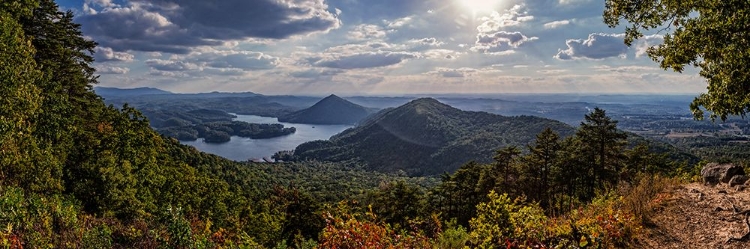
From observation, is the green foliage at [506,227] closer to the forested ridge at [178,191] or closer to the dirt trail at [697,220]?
the forested ridge at [178,191]

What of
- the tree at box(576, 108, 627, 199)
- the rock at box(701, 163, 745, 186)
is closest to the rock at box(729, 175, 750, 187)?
the rock at box(701, 163, 745, 186)

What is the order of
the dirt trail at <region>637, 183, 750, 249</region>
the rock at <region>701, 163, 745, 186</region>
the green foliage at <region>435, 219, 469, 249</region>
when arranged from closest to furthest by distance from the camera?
the green foliage at <region>435, 219, 469, 249</region> → the dirt trail at <region>637, 183, 750, 249</region> → the rock at <region>701, 163, 745, 186</region>

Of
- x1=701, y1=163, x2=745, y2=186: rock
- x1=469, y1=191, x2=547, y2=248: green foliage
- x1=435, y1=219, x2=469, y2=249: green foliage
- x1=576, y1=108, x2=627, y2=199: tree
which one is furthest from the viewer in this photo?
x1=576, y1=108, x2=627, y2=199: tree

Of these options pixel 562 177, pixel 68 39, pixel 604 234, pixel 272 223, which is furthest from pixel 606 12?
pixel 68 39

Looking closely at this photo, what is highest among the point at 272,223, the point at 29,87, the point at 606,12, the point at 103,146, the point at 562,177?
the point at 606,12

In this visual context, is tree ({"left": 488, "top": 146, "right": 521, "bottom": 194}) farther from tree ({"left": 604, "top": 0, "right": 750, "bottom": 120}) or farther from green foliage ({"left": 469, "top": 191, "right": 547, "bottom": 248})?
green foliage ({"left": 469, "top": 191, "right": 547, "bottom": 248})

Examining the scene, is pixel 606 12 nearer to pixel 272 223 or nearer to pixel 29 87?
pixel 29 87

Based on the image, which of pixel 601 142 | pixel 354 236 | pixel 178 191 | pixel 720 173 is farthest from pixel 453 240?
pixel 178 191
